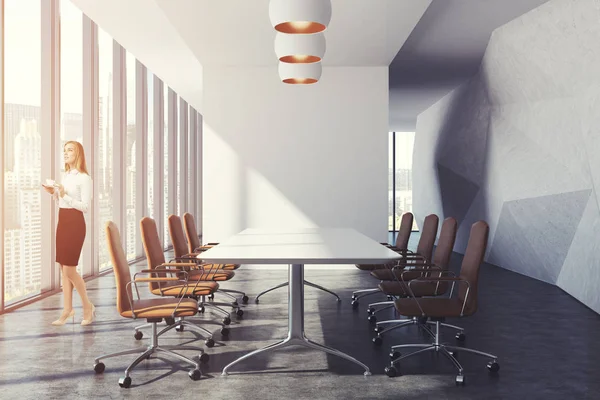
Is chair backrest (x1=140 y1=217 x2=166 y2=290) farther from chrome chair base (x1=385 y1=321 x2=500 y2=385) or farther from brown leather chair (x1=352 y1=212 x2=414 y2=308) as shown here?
brown leather chair (x1=352 y1=212 x2=414 y2=308)

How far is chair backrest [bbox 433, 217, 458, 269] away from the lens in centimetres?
499

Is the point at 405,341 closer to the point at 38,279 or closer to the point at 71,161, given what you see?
the point at 71,161

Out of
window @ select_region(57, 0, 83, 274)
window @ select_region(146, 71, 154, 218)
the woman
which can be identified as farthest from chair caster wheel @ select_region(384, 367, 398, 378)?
window @ select_region(146, 71, 154, 218)

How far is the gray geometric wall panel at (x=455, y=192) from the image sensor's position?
12.0m

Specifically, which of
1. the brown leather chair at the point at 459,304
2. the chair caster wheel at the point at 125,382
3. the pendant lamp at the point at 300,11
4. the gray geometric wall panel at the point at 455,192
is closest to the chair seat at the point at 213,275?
the chair caster wheel at the point at 125,382

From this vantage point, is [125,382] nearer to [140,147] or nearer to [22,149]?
[22,149]

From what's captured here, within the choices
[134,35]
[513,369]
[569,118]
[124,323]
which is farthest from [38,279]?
[569,118]

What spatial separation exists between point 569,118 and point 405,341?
3946 mm

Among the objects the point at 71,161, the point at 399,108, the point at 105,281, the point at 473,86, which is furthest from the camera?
the point at 399,108

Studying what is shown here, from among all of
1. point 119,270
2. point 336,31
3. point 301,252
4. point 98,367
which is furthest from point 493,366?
point 336,31

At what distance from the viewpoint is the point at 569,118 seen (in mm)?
7055

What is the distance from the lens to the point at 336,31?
7.91 metres

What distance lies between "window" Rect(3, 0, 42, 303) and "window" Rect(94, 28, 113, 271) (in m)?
2.00

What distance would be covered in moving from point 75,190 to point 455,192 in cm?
955
